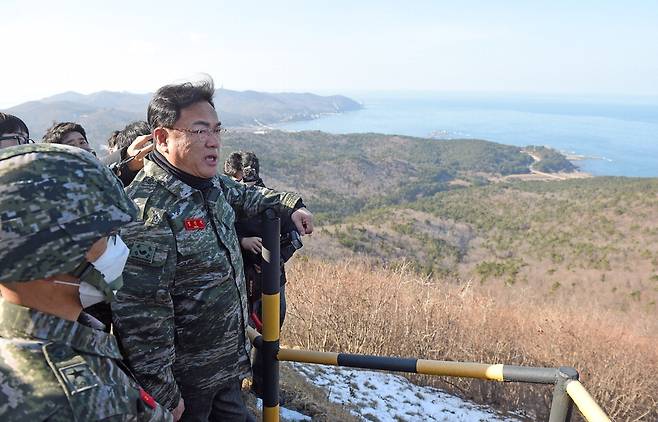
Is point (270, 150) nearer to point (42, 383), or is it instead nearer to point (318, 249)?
point (318, 249)

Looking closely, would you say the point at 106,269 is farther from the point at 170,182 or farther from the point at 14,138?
the point at 14,138

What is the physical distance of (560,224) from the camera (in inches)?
1607

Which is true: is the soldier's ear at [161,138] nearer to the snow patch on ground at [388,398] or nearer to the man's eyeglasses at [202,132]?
the man's eyeglasses at [202,132]

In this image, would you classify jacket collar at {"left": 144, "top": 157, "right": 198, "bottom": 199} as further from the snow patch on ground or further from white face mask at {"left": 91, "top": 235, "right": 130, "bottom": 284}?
the snow patch on ground

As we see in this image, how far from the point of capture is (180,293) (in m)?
1.83

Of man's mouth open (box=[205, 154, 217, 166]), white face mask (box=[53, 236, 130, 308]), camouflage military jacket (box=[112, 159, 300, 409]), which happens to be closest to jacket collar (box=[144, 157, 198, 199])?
camouflage military jacket (box=[112, 159, 300, 409])

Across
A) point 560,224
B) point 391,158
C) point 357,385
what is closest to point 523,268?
point 560,224

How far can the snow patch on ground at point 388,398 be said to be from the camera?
4.06 meters

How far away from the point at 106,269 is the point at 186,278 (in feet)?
2.32

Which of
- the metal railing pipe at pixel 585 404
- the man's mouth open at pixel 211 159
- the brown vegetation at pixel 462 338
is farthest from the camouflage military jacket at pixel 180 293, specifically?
the brown vegetation at pixel 462 338

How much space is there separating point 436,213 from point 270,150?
45537mm

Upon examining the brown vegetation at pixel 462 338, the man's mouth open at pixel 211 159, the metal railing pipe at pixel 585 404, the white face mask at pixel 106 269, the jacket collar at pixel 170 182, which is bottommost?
the brown vegetation at pixel 462 338

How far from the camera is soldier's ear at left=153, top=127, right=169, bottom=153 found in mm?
1971

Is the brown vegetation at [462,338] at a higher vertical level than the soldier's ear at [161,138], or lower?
lower
